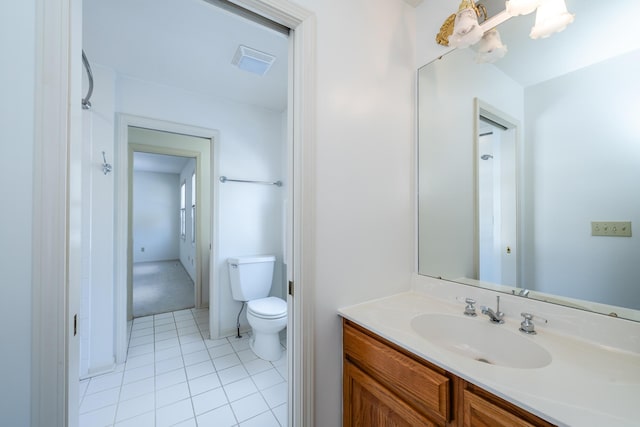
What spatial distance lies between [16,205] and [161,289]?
4.31m

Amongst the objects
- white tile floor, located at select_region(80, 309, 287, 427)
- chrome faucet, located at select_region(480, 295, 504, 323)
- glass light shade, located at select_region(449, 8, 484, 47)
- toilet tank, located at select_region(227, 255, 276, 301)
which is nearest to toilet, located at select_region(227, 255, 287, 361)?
toilet tank, located at select_region(227, 255, 276, 301)

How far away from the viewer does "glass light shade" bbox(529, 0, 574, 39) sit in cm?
90

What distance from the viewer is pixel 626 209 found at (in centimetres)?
83

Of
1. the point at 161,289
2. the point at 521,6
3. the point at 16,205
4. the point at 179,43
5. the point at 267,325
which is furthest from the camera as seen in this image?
the point at 161,289

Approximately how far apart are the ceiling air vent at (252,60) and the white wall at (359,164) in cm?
86

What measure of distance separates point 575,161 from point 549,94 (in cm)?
30

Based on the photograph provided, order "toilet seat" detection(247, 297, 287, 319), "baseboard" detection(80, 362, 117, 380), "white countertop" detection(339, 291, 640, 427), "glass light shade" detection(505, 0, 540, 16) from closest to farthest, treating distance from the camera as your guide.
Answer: "white countertop" detection(339, 291, 640, 427), "glass light shade" detection(505, 0, 540, 16), "baseboard" detection(80, 362, 117, 380), "toilet seat" detection(247, 297, 287, 319)

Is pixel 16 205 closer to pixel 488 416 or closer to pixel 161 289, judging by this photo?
pixel 488 416

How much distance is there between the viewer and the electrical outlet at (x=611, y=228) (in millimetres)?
833

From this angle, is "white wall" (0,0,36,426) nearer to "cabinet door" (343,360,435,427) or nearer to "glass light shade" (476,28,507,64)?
"cabinet door" (343,360,435,427)

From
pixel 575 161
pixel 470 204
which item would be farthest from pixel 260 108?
pixel 575 161

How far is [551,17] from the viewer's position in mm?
916

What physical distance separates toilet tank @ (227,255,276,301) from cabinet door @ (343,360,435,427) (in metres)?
1.58

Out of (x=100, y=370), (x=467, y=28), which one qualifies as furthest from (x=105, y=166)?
(x=467, y=28)
